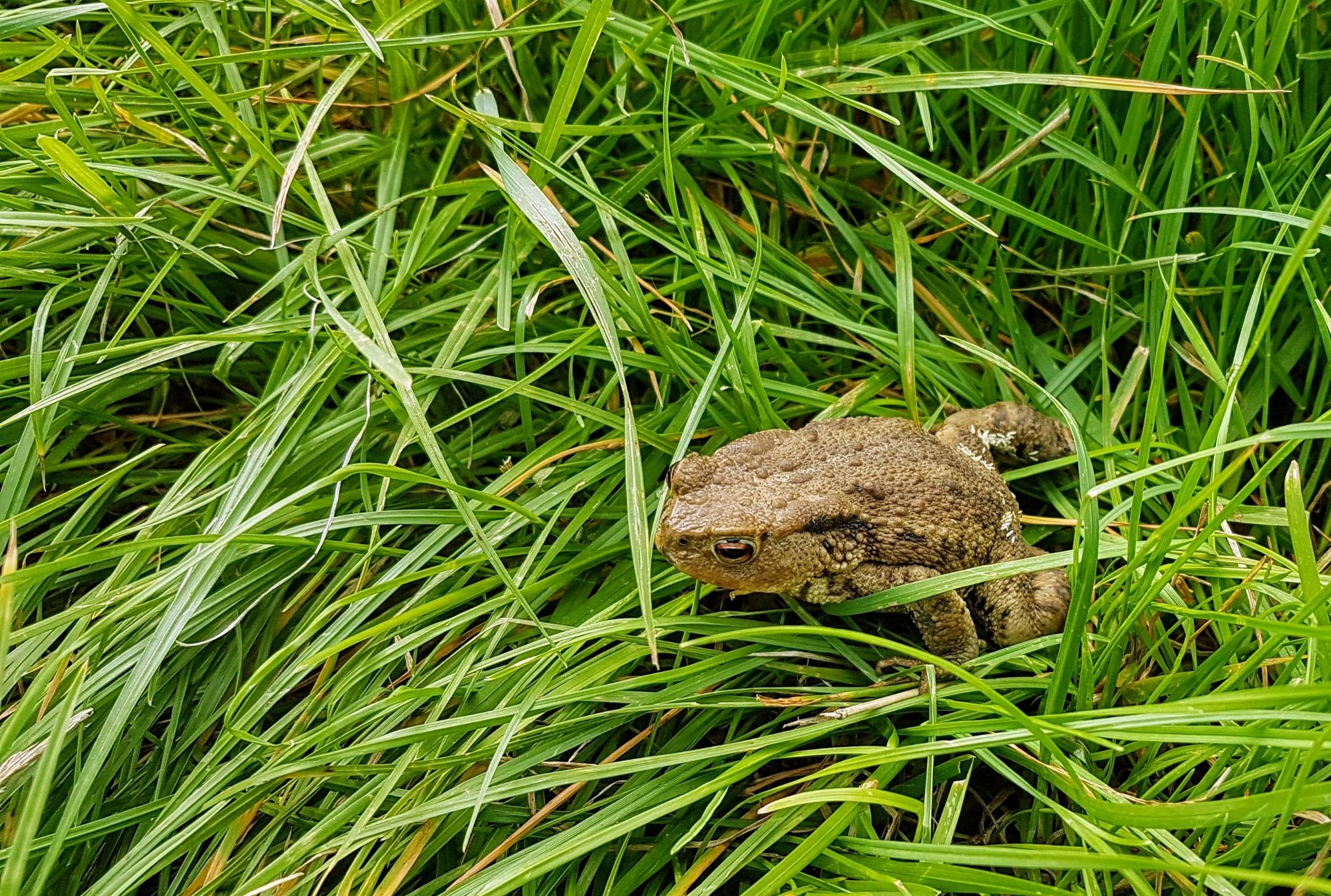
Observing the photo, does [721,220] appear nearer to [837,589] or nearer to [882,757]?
[837,589]

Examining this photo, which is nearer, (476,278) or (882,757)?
(882,757)

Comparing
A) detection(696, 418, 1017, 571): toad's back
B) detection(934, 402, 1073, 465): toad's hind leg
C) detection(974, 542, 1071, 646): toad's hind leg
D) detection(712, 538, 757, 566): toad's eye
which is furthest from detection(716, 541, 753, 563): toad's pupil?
detection(934, 402, 1073, 465): toad's hind leg

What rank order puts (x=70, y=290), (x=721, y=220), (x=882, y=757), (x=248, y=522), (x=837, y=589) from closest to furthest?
1. (x=882, y=757)
2. (x=248, y=522)
3. (x=837, y=589)
4. (x=70, y=290)
5. (x=721, y=220)

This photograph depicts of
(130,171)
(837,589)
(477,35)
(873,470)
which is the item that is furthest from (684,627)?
(130,171)

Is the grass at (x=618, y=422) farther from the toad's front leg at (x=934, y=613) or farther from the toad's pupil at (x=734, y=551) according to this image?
the toad's pupil at (x=734, y=551)

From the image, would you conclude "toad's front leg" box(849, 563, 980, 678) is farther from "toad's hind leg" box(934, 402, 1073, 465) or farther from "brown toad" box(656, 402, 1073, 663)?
"toad's hind leg" box(934, 402, 1073, 465)

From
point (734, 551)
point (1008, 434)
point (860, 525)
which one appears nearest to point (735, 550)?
point (734, 551)

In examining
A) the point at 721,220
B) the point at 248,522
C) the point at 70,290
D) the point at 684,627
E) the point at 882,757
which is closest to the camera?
the point at 882,757

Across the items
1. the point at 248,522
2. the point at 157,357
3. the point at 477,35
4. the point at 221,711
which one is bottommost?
the point at 221,711
